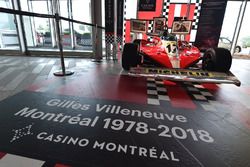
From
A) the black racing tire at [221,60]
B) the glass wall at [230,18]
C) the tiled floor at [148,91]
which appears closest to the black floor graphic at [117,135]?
the tiled floor at [148,91]

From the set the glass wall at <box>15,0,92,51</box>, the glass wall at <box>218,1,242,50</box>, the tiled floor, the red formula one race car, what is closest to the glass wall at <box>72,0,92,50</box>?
the glass wall at <box>15,0,92,51</box>

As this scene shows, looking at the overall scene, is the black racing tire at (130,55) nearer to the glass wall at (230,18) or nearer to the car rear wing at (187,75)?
the car rear wing at (187,75)

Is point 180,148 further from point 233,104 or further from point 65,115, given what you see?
point 233,104

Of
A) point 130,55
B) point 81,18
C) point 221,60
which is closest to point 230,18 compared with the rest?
point 221,60

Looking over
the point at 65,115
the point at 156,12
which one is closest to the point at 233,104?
the point at 65,115

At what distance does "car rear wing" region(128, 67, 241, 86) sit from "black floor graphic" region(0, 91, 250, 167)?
47cm

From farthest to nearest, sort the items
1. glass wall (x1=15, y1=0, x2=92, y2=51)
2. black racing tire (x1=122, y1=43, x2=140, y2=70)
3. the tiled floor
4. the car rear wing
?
1. glass wall (x1=15, y1=0, x2=92, y2=51)
2. black racing tire (x1=122, y1=43, x2=140, y2=70)
3. the car rear wing
4. the tiled floor

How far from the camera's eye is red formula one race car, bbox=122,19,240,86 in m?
1.70

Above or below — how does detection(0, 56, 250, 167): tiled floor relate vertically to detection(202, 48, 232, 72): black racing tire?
below

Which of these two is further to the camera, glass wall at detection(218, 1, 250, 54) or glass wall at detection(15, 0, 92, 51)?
glass wall at detection(15, 0, 92, 51)

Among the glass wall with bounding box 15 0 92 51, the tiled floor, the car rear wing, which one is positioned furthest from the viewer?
the glass wall with bounding box 15 0 92 51

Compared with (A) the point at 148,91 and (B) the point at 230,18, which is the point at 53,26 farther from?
(B) the point at 230,18

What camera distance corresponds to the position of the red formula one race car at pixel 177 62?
66.9 inches

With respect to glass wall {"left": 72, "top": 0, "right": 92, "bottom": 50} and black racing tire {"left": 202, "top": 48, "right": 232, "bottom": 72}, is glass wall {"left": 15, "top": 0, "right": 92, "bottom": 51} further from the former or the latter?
black racing tire {"left": 202, "top": 48, "right": 232, "bottom": 72}
